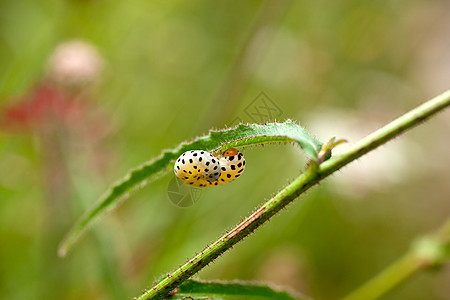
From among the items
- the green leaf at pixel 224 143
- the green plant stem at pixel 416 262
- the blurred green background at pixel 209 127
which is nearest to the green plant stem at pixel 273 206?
the green leaf at pixel 224 143

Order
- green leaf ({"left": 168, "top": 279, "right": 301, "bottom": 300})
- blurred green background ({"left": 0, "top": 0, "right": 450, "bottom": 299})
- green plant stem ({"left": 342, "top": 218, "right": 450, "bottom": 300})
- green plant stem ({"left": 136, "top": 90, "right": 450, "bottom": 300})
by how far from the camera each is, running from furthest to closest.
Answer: blurred green background ({"left": 0, "top": 0, "right": 450, "bottom": 299})
green plant stem ({"left": 342, "top": 218, "right": 450, "bottom": 300})
green leaf ({"left": 168, "top": 279, "right": 301, "bottom": 300})
green plant stem ({"left": 136, "top": 90, "right": 450, "bottom": 300})

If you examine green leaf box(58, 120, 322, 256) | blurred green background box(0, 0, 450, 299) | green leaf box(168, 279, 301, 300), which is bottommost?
green leaf box(168, 279, 301, 300)

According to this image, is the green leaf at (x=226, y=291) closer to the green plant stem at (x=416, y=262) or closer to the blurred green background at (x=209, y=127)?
the blurred green background at (x=209, y=127)

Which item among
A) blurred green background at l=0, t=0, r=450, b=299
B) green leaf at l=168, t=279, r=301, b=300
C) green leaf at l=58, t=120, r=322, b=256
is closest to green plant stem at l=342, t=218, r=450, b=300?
blurred green background at l=0, t=0, r=450, b=299

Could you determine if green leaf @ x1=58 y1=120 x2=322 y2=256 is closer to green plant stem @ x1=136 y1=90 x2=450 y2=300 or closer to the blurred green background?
green plant stem @ x1=136 y1=90 x2=450 y2=300

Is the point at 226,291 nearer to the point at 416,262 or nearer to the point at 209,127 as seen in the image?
the point at 416,262

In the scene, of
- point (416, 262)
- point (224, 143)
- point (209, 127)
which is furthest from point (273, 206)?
point (209, 127)
